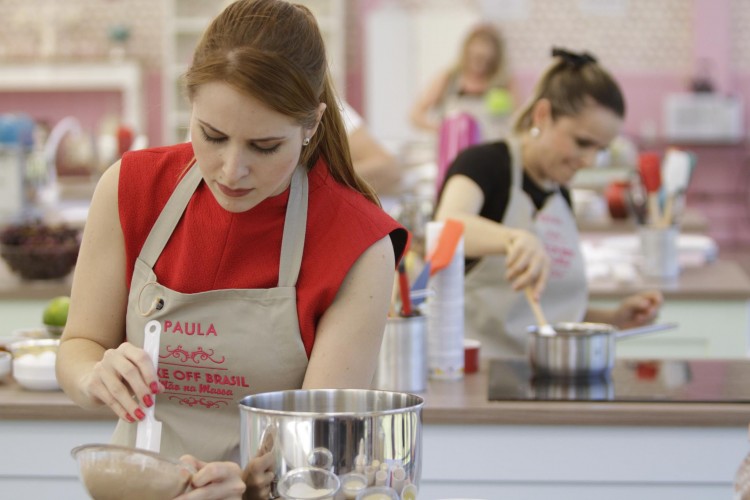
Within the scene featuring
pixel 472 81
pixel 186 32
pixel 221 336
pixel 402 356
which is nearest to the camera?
pixel 221 336

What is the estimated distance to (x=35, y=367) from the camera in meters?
2.04

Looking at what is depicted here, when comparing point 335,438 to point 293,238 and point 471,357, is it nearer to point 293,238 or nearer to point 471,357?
point 293,238

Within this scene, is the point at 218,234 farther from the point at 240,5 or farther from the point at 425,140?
the point at 425,140

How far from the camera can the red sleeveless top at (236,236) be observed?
1.59 meters

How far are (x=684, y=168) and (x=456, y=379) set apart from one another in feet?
5.53

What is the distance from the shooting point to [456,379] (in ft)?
7.43

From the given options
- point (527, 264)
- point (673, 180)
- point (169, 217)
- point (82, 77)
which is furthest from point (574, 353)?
point (82, 77)

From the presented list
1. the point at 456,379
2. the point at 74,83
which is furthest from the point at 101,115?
the point at 456,379

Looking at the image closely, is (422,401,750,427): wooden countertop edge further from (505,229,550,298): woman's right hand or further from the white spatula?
the white spatula

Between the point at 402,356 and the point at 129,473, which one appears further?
the point at 402,356

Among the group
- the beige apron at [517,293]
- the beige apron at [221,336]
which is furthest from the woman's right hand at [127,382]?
the beige apron at [517,293]

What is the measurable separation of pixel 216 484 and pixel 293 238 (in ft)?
1.68

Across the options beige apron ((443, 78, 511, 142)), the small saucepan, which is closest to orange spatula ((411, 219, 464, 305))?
the small saucepan

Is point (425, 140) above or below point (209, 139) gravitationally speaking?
above
